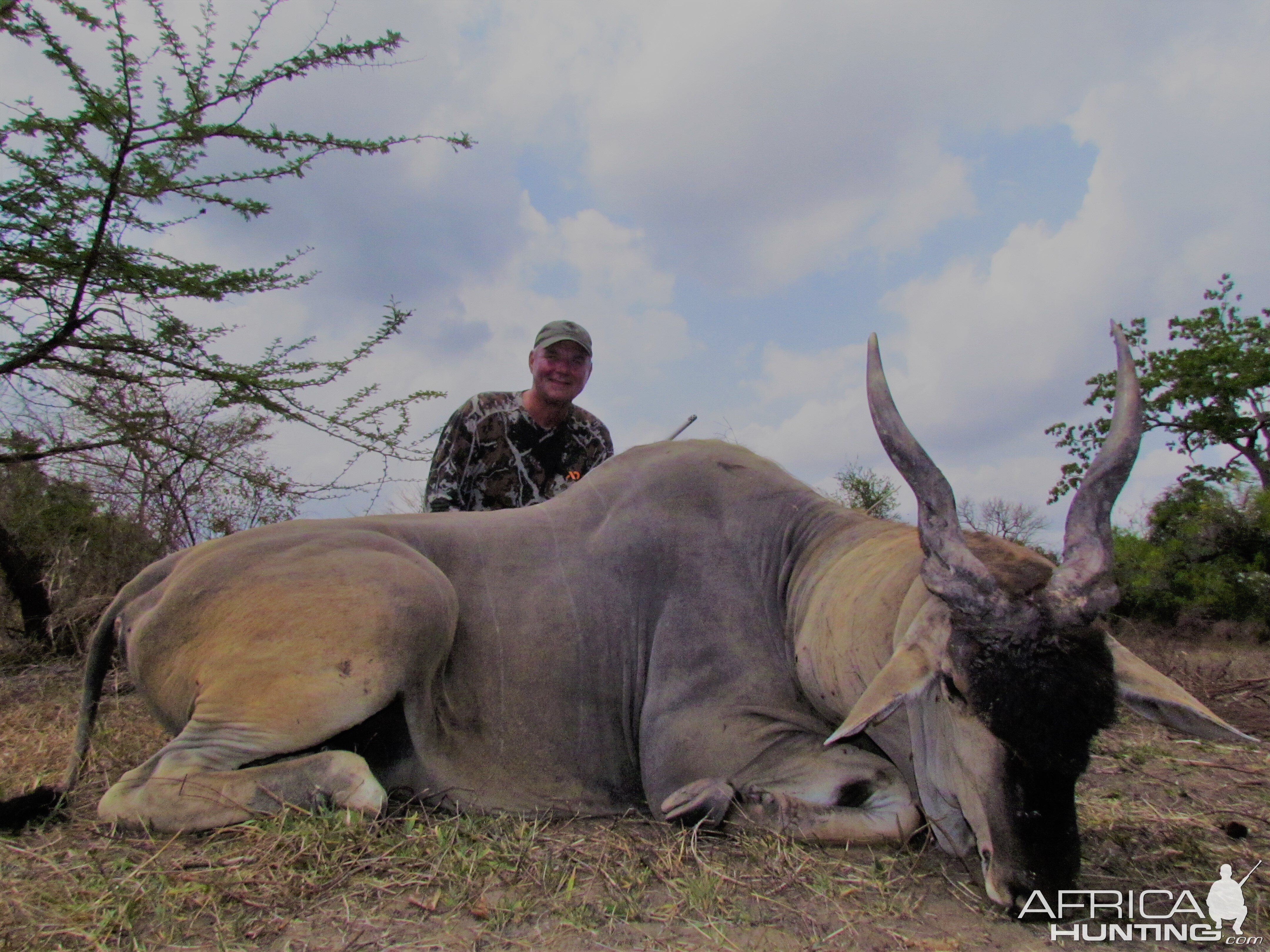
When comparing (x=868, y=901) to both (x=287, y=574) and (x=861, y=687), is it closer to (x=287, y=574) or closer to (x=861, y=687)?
(x=861, y=687)

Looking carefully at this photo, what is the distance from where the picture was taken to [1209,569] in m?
13.1

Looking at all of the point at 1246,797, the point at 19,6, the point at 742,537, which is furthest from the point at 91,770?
the point at 1246,797

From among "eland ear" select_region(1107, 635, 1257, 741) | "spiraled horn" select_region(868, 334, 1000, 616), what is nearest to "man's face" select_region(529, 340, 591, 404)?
"spiraled horn" select_region(868, 334, 1000, 616)

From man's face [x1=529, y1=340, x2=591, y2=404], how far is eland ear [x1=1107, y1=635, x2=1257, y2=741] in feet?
12.5

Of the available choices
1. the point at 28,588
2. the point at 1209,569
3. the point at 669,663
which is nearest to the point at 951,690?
the point at 669,663

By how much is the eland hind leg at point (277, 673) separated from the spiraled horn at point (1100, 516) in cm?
179

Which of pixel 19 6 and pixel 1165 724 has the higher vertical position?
pixel 19 6

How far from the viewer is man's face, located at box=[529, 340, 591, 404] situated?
554 cm

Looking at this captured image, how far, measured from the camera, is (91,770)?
10.8 feet

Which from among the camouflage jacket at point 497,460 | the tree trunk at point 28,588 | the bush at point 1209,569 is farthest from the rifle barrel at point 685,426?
the bush at point 1209,569

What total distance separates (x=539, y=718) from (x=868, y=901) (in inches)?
47.6

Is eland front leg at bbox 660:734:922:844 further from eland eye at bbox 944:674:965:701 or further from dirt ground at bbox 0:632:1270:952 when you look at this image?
eland eye at bbox 944:674:965:701

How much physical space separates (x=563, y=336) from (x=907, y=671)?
377cm

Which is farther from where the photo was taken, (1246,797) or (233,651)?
(1246,797)
